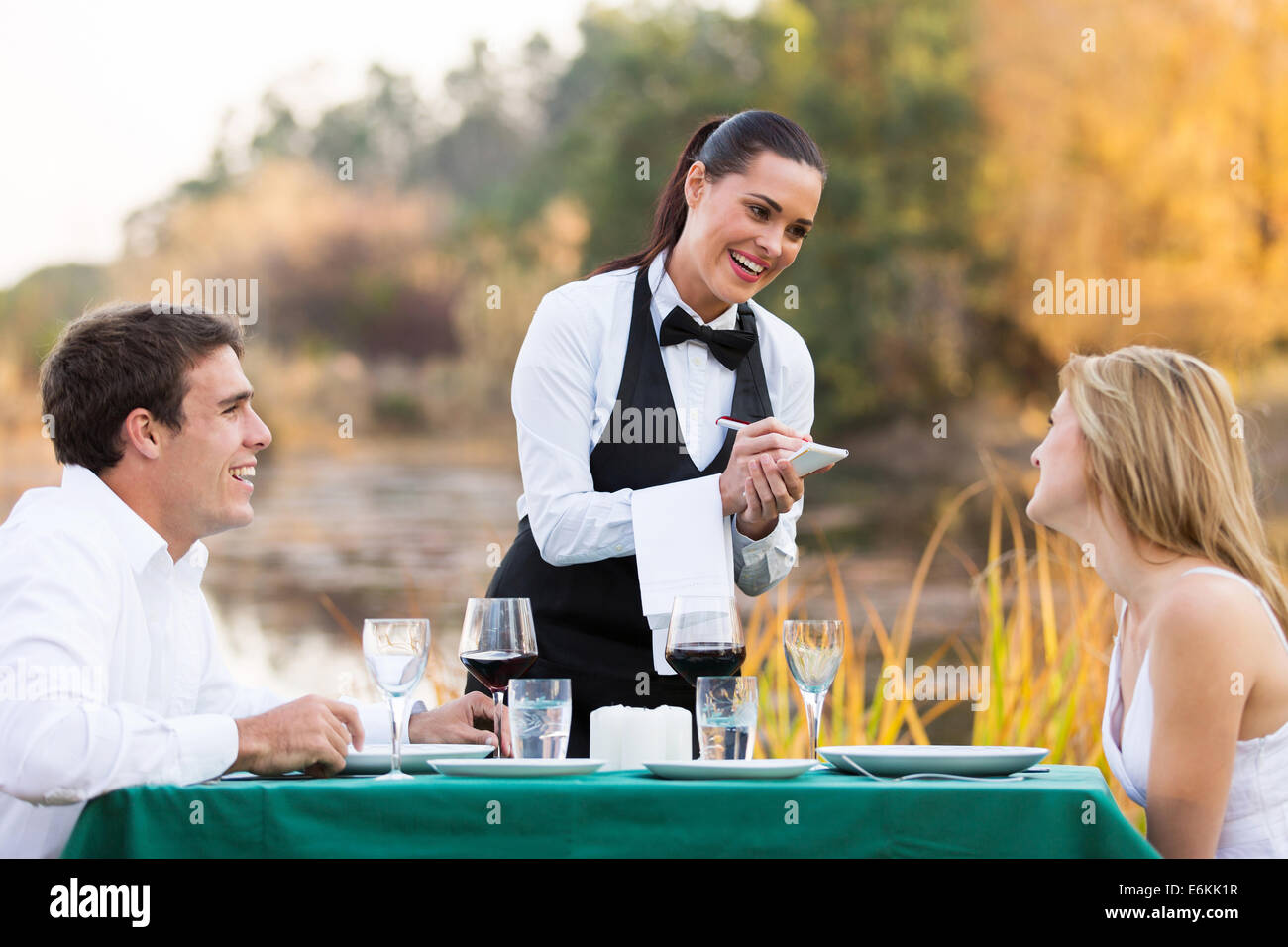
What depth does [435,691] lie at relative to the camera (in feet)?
15.1

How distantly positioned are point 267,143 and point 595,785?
26937 millimetres

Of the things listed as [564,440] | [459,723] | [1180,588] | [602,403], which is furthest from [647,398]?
[1180,588]

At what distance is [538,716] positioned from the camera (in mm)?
1958

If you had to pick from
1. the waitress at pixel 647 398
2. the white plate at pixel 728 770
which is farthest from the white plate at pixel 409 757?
the waitress at pixel 647 398

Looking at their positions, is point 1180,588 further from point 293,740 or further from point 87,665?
point 87,665

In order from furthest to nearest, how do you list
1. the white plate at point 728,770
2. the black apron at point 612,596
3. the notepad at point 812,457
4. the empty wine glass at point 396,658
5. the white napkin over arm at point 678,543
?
the black apron at point 612,596
the white napkin over arm at point 678,543
the notepad at point 812,457
the empty wine glass at point 396,658
the white plate at point 728,770

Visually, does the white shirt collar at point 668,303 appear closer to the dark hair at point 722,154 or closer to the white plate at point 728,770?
the dark hair at point 722,154

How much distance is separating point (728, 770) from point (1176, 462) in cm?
76

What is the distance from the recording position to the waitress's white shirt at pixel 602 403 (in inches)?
99.0

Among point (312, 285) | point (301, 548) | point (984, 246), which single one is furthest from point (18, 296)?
point (984, 246)

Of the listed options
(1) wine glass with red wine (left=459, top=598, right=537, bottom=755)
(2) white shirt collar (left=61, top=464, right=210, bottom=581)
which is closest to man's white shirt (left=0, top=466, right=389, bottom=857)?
(2) white shirt collar (left=61, top=464, right=210, bottom=581)

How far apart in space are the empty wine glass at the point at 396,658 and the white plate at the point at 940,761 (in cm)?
59
